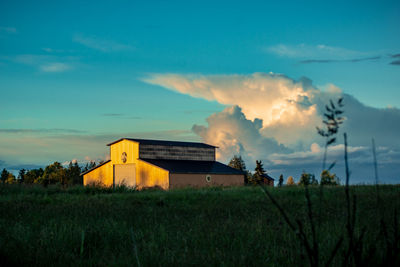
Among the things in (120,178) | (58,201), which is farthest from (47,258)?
(120,178)

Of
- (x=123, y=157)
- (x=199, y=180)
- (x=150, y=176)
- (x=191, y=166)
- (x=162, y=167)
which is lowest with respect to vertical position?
(x=199, y=180)

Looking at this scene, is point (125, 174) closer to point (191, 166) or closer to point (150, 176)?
point (150, 176)

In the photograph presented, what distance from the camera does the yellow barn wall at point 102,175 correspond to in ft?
159

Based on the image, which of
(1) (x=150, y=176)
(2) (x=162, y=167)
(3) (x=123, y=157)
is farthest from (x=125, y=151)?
(2) (x=162, y=167)

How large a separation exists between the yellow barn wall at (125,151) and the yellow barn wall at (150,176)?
4.17ft

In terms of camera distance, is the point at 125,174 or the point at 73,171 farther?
the point at 73,171

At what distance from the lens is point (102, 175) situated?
49406 mm

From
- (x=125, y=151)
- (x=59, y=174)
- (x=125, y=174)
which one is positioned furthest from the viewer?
(x=59, y=174)

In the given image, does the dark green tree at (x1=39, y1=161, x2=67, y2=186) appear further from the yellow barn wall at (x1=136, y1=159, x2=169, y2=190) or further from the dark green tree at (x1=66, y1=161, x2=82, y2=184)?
the yellow barn wall at (x1=136, y1=159, x2=169, y2=190)

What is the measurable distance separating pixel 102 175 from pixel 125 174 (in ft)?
14.5

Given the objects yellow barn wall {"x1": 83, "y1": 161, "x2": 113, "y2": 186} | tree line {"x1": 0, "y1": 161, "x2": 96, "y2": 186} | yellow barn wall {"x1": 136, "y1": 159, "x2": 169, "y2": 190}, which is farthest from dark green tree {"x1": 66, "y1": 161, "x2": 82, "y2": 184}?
yellow barn wall {"x1": 136, "y1": 159, "x2": 169, "y2": 190}

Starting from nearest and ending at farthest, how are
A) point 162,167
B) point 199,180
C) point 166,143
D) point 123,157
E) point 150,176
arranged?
point 162,167 < point 150,176 < point 199,180 < point 123,157 < point 166,143

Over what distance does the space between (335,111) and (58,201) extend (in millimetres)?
17804

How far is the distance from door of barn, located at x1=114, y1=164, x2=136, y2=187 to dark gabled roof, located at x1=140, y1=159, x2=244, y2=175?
7.69 feet
